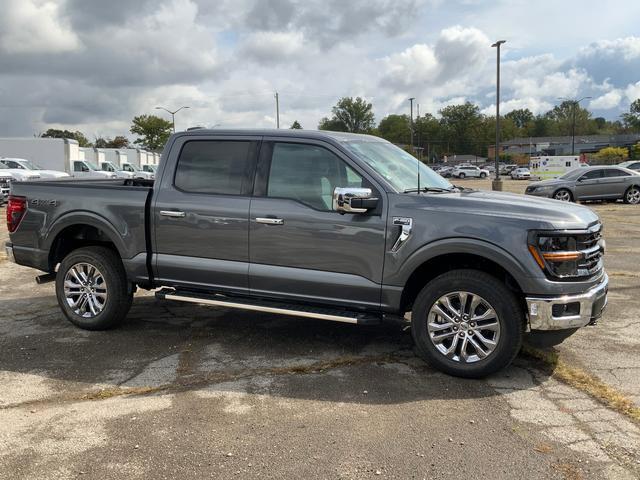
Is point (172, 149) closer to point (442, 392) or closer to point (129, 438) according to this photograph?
point (129, 438)

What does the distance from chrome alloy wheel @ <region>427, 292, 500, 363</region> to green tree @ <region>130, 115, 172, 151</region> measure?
89.0m

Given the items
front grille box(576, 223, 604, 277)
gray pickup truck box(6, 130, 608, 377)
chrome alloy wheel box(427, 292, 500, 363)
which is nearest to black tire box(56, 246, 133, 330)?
gray pickup truck box(6, 130, 608, 377)

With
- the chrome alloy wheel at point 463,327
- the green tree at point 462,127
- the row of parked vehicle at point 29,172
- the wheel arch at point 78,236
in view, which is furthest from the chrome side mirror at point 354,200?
the green tree at point 462,127

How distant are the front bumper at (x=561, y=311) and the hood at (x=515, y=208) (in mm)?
515

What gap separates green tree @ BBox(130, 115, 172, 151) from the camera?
89062 mm

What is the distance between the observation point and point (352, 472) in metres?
3.19

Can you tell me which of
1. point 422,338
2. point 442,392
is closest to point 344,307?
point 422,338

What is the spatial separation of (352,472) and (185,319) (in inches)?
141

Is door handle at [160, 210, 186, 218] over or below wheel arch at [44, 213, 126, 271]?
over

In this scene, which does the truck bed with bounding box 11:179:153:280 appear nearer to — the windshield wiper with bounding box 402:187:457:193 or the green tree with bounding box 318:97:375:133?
the windshield wiper with bounding box 402:187:457:193

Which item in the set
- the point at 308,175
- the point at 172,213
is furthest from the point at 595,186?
the point at 172,213

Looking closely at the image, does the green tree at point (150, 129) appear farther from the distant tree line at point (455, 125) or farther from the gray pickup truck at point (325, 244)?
the gray pickup truck at point (325, 244)

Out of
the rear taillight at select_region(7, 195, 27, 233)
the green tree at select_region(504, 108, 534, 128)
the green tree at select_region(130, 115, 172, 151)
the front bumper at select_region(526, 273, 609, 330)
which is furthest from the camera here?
the green tree at select_region(504, 108, 534, 128)

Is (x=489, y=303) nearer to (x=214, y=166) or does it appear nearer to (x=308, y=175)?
(x=308, y=175)
